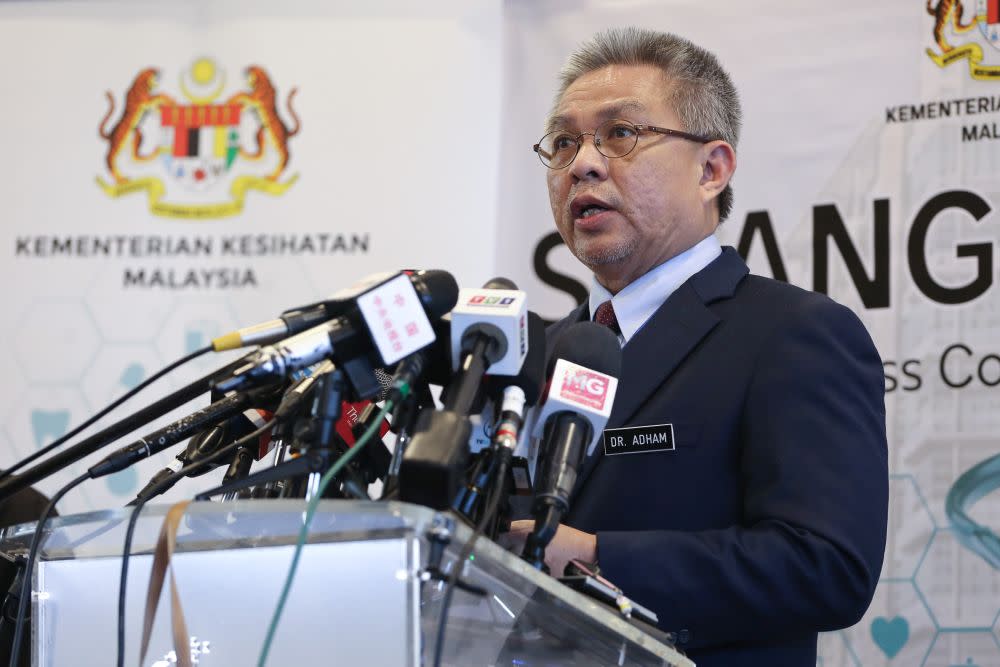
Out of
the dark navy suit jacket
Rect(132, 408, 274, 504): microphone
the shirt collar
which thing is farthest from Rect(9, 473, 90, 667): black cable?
the shirt collar

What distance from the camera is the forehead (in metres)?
2.00

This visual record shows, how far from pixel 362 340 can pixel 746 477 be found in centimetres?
74

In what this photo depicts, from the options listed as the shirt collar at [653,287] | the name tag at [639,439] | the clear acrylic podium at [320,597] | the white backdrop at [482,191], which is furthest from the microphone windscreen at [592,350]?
the white backdrop at [482,191]

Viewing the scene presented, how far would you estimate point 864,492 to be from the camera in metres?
1.51

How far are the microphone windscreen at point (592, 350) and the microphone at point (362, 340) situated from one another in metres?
0.22

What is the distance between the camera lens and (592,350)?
4.11 ft

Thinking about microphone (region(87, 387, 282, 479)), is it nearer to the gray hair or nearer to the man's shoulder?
the man's shoulder

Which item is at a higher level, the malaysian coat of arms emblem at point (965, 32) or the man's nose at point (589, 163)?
the malaysian coat of arms emblem at point (965, 32)

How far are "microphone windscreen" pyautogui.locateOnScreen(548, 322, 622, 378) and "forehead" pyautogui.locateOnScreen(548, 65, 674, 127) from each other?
0.81 meters

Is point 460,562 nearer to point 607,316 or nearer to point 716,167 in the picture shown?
point 607,316

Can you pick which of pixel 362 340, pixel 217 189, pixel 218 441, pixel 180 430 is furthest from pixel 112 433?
pixel 217 189

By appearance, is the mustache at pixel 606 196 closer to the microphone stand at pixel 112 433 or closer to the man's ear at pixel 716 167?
the man's ear at pixel 716 167

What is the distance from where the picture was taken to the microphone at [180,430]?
1160 mm

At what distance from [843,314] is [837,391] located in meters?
0.17
